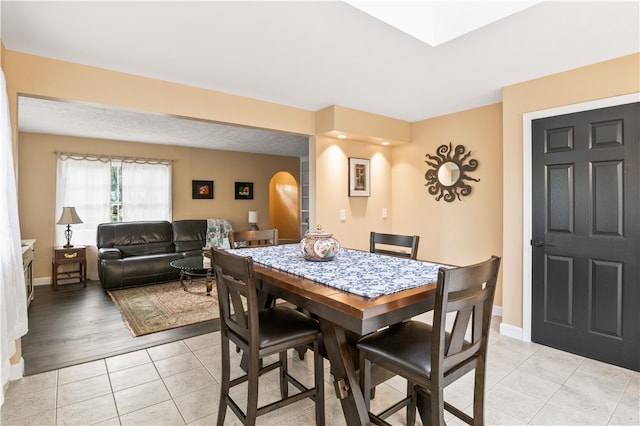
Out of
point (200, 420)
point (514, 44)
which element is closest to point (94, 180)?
point (200, 420)

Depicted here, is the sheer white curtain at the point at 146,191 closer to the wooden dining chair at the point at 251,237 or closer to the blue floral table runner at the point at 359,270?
the wooden dining chair at the point at 251,237

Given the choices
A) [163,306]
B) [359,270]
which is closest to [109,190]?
[163,306]

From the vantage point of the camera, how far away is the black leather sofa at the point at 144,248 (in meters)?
5.00

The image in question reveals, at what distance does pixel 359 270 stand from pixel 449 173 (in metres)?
2.88

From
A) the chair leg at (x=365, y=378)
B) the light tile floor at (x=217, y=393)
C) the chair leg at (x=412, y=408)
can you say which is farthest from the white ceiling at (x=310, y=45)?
the light tile floor at (x=217, y=393)

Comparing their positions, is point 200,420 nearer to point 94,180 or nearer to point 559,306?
point 559,306

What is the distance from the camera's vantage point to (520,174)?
3.16m

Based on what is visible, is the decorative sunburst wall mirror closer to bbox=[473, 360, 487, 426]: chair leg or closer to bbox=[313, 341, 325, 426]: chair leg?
bbox=[473, 360, 487, 426]: chair leg

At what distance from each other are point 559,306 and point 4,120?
174 inches

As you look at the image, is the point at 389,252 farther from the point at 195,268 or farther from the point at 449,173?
the point at 195,268

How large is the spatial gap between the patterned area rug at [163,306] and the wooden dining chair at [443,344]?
265cm

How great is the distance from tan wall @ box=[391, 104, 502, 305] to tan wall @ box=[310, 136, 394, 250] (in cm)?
21

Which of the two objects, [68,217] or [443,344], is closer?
[443,344]

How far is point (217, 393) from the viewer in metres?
2.26
